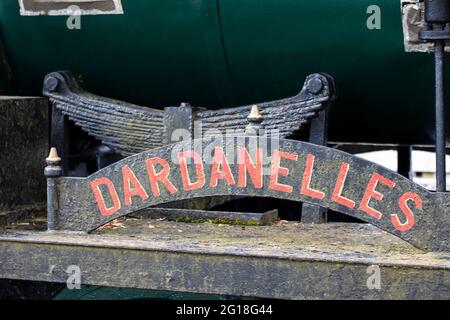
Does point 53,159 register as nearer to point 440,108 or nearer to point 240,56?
point 240,56

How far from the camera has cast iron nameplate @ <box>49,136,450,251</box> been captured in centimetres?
347

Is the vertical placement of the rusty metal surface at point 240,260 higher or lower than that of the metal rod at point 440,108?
lower

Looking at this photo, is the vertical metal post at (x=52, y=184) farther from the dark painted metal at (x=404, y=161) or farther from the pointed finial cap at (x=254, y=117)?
the dark painted metal at (x=404, y=161)

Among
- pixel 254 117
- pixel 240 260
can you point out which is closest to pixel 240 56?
pixel 254 117

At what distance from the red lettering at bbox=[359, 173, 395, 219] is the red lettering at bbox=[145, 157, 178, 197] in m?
0.68

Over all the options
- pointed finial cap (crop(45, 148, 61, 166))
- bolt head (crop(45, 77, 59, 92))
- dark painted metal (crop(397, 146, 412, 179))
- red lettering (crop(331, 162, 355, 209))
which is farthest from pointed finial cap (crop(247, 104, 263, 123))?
dark painted metal (crop(397, 146, 412, 179))

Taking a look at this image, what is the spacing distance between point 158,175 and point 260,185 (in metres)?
0.38

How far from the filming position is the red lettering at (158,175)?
3760 millimetres

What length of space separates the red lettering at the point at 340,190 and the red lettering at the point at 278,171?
6.2 inches

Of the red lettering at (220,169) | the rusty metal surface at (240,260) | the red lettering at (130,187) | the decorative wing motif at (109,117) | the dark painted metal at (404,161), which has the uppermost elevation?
the decorative wing motif at (109,117)

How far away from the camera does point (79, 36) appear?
436 cm

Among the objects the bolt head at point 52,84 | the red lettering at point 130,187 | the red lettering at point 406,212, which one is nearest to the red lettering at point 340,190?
the red lettering at point 406,212
